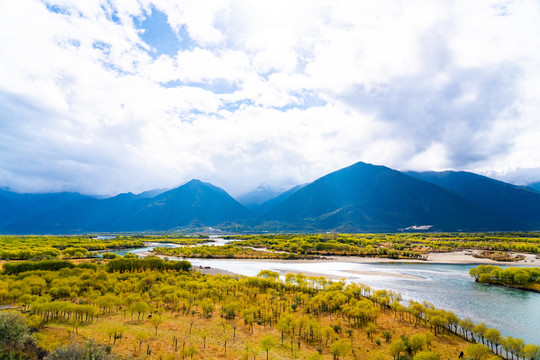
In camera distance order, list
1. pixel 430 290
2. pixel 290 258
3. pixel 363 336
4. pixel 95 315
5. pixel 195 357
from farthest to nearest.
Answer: pixel 290 258
pixel 430 290
pixel 95 315
pixel 363 336
pixel 195 357

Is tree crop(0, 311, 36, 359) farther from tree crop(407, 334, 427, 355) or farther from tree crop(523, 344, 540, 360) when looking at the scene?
tree crop(523, 344, 540, 360)

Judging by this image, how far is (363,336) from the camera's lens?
4659cm

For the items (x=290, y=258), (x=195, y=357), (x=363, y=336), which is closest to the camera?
(x=195, y=357)

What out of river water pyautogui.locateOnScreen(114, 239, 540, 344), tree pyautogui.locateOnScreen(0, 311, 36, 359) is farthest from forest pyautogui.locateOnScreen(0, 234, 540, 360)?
river water pyautogui.locateOnScreen(114, 239, 540, 344)

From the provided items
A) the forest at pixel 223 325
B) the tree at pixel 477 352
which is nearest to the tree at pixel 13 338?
the forest at pixel 223 325

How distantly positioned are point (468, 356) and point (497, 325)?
2541 centimetres

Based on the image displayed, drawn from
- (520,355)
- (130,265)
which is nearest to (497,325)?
(520,355)

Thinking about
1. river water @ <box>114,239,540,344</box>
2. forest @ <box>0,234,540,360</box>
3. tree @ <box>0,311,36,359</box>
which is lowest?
river water @ <box>114,239,540,344</box>

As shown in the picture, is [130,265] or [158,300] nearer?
[158,300]

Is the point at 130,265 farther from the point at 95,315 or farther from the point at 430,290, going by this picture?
the point at 430,290

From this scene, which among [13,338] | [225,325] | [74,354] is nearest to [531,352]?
[225,325]

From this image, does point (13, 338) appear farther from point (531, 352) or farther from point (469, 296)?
point (469, 296)

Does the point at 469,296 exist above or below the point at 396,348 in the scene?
below

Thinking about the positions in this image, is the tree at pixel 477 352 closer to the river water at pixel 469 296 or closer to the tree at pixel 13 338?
the river water at pixel 469 296
